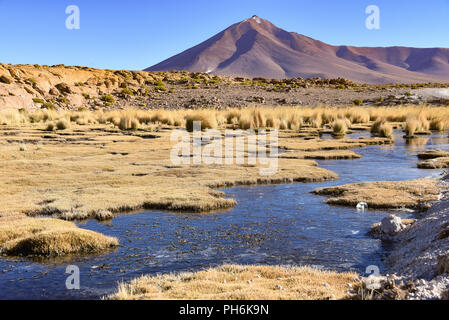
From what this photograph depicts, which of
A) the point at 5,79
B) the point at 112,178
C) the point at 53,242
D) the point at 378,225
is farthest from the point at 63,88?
the point at 378,225

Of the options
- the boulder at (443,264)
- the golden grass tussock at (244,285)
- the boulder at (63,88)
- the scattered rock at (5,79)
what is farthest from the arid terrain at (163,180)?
the boulder at (63,88)

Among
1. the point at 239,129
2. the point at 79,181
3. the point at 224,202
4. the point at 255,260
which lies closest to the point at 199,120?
the point at 239,129

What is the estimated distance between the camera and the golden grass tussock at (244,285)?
19.1ft

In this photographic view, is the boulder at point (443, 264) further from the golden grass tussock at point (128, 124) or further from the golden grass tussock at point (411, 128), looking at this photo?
the golden grass tussock at point (128, 124)

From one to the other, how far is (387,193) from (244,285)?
7.43 metres

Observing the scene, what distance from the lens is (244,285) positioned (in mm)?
6332

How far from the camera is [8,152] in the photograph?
19.6 metres

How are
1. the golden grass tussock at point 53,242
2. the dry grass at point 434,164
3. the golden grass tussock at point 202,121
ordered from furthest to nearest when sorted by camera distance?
the golden grass tussock at point 202,121
the dry grass at point 434,164
the golden grass tussock at point 53,242

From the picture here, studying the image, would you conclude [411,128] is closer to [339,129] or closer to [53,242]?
[339,129]

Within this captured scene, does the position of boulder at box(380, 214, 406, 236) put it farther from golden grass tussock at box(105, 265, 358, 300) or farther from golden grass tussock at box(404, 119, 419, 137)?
golden grass tussock at box(404, 119, 419, 137)

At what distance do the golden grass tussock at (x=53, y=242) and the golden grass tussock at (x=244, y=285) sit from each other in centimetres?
204

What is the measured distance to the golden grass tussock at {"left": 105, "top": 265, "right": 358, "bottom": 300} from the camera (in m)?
5.82
